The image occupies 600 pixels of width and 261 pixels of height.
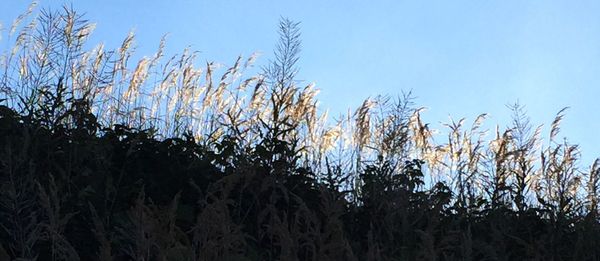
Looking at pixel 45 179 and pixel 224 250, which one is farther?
pixel 45 179

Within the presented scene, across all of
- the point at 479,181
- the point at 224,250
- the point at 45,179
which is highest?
the point at 479,181

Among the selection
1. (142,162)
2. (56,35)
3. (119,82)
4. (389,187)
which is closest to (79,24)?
(56,35)

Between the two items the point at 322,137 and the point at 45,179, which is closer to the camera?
the point at 45,179

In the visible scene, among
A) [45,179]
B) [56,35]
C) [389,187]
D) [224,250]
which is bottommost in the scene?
[224,250]

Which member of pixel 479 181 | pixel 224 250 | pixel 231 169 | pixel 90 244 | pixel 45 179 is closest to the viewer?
pixel 224 250

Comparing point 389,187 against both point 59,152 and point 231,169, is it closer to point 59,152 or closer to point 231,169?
point 231,169

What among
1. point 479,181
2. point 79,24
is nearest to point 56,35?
point 79,24

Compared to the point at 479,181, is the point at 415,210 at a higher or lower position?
lower

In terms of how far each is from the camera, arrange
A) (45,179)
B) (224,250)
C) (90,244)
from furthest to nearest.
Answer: (45,179) → (90,244) → (224,250)

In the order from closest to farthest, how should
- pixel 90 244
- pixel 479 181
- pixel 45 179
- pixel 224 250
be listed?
1. pixel 224 250
2. pixel 90 244
3. pixel 45 179
4. pixel 479 181

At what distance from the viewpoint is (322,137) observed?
5.68 meters

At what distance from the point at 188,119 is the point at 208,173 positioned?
182 cm

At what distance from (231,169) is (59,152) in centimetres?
78

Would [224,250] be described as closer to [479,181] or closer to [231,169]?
[231,169]
